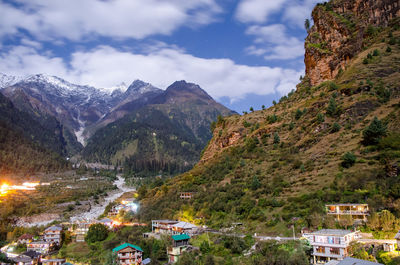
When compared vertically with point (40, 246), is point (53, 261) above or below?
below

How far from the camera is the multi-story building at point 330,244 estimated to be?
32.1 metres

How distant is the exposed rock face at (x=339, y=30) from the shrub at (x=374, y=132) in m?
34.9

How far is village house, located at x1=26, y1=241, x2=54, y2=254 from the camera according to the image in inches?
2490

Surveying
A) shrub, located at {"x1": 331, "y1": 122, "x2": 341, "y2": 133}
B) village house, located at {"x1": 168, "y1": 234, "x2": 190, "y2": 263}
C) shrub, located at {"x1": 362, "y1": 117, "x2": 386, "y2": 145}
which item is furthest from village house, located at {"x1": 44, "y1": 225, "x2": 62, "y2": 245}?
shrub, located at {"x1": 362, "y1": 117, "x2": 386, "y2": 145}

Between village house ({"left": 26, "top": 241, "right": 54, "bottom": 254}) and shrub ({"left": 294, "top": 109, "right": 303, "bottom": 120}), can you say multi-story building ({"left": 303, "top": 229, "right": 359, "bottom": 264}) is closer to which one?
shrub ({"left": 294, "top": 109, "right": 303, "bottom": 120})

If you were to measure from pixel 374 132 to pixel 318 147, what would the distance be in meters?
11.5

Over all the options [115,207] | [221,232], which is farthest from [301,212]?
[115,207]

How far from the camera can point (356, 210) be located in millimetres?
39125

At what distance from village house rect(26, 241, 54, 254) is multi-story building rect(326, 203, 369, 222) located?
50.9 metres

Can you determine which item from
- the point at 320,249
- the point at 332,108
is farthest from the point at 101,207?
the point at 320,249

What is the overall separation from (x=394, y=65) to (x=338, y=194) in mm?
37853

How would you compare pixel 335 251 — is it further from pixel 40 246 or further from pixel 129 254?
pixel 40 246

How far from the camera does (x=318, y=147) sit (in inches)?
2365

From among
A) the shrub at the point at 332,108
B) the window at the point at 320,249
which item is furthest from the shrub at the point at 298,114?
the window at the point at 320,249
